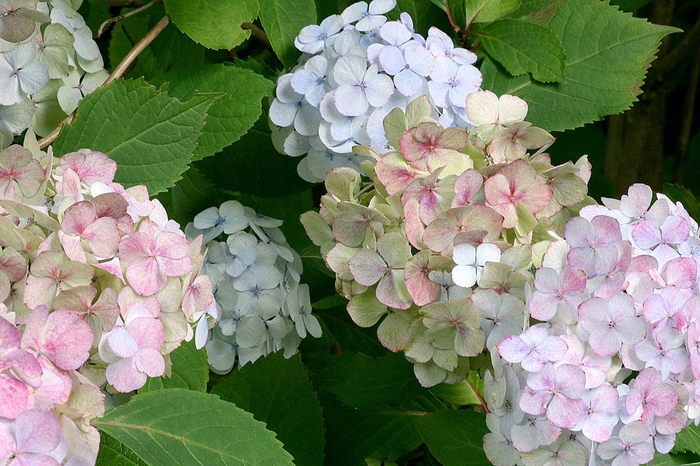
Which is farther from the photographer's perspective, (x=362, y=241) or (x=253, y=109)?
(x=253, y=109)

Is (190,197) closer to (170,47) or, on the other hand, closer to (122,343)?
(170,47)

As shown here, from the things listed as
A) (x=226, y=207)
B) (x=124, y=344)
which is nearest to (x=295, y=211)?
(x=226, y=207)

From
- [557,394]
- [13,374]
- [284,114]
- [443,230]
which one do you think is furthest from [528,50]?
[13,374]

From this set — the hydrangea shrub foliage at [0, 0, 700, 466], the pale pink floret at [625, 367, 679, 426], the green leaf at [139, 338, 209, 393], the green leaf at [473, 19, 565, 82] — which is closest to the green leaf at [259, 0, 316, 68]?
the hydrangea shrub foliage at [0, 0, 700, 466]

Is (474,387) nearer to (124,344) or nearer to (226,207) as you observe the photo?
(226,207)

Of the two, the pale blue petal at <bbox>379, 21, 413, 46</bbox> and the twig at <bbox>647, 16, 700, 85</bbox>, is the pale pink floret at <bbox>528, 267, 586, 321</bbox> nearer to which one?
the pale blue petal at <bbox>379, 21, 413, 46</bbox>

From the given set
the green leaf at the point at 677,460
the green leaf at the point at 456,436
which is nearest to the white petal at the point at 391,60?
the green leaf at the point at 456,436

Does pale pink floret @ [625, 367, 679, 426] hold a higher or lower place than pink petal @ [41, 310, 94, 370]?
lower
